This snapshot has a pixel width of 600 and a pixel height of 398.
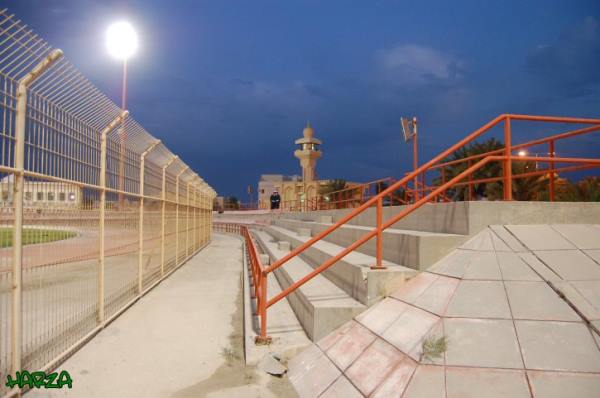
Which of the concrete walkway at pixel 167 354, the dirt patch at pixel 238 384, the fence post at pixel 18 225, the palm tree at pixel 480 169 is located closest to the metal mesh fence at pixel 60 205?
the fence post at pixel 18 225

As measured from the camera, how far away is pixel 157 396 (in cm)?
434

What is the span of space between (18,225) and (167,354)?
2.45 m

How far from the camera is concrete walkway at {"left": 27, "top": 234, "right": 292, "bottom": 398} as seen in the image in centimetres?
451

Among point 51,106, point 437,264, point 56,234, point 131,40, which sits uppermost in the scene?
point 131,40

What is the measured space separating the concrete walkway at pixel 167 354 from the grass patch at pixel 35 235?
1.55 metres

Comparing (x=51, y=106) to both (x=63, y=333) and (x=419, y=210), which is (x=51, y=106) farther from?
(x=419, y=210)

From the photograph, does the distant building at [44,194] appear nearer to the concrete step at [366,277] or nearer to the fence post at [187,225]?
the concrete step at [366,277]

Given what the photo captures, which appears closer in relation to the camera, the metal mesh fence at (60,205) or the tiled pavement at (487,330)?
the tiled pavement at (487,330)

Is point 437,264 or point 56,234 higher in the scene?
point 56,234

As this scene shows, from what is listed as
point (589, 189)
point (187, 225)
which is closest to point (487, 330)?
point (589, 189)

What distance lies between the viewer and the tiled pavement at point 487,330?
361 cm

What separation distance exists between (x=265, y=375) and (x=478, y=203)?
350cm

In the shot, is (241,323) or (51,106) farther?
(241,323)

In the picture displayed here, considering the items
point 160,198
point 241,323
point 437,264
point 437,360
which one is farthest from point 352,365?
point 160,198
